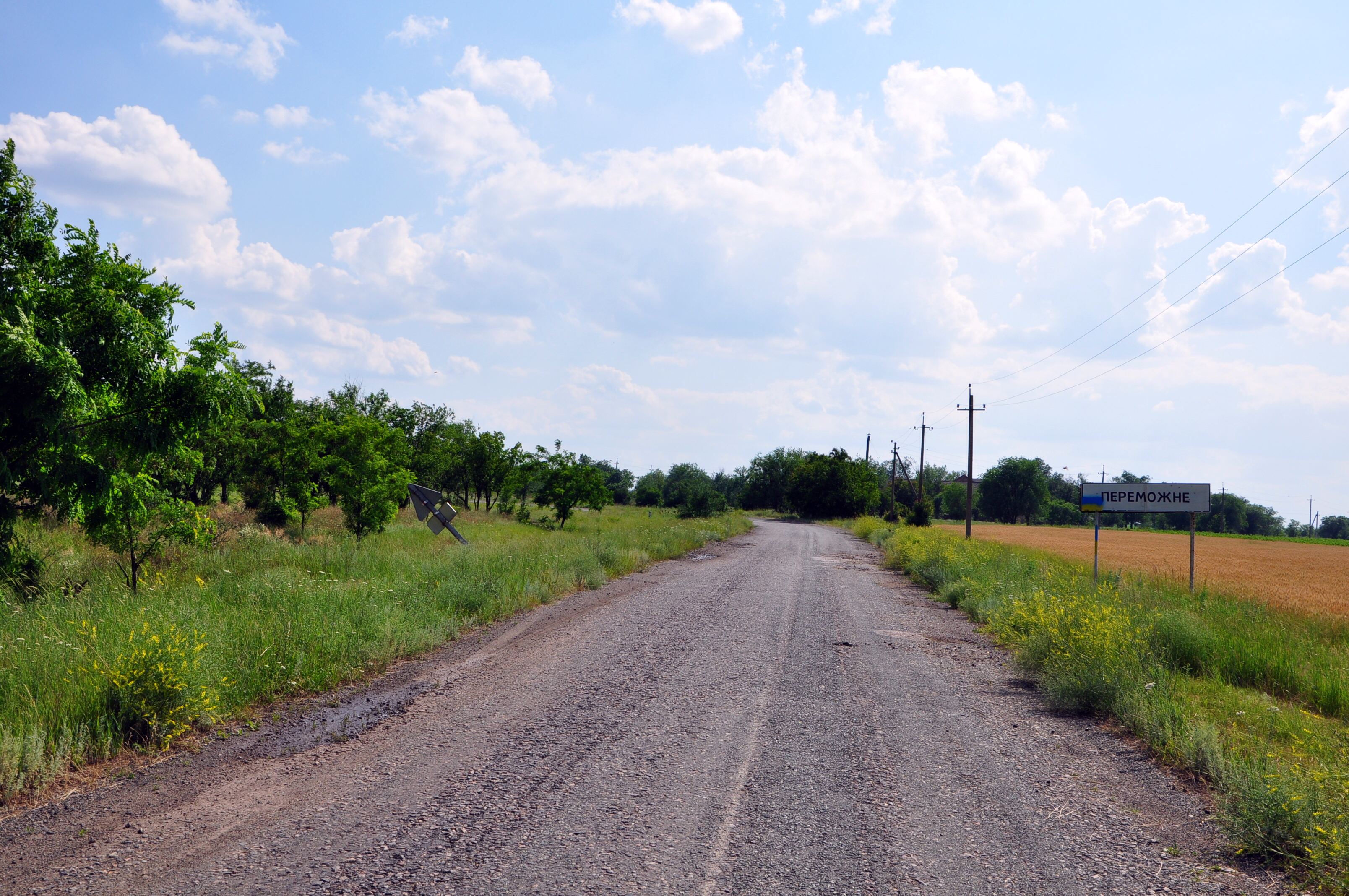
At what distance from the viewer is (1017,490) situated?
12294cm

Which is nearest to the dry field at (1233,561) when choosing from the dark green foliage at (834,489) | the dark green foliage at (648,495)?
the dark green foliage at (834,489)

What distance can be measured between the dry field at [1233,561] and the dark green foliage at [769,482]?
32790mm

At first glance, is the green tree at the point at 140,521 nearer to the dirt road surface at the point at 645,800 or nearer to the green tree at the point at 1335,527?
the dirt road surface at the point at 645,800

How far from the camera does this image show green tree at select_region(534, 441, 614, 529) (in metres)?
38.5

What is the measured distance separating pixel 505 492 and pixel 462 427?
1266 centimetres

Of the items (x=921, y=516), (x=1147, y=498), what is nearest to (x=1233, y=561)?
(x=921, y=516)

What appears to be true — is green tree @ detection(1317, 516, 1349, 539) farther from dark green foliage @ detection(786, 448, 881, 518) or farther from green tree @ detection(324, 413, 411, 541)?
green tree @ detection(324, 413, 411, 541)

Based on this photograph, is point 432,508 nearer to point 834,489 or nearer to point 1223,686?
point 1223,686

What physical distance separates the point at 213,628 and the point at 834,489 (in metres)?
76.3

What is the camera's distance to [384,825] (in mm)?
4199

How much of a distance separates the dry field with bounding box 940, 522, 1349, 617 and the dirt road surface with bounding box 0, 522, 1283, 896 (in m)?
13.1

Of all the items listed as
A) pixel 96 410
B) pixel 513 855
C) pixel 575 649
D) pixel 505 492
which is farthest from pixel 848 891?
pixel 505 492

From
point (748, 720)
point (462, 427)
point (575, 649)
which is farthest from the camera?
point (462, 427)

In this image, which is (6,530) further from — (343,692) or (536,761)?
(536,761)
